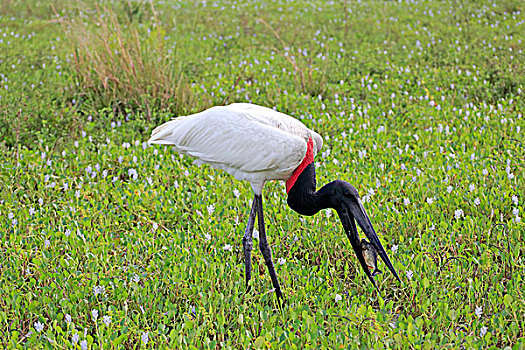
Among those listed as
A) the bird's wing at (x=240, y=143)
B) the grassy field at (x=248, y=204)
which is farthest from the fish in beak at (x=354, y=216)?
the bird's wing at (x=240, y=143)

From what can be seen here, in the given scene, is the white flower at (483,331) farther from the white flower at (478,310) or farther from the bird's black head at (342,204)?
the bird's black head at (342,204)

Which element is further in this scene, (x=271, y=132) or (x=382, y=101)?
(x=382, y=101)

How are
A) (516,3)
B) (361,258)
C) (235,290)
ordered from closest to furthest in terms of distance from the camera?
(361,258)
(235,290)
(516,3)

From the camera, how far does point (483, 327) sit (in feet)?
10.4

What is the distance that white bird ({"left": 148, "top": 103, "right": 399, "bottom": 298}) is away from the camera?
11.7 ft

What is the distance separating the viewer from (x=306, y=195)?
12.5 ft

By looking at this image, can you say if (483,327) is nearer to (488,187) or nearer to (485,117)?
(488,187)

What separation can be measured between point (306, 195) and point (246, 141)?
57 centimetres

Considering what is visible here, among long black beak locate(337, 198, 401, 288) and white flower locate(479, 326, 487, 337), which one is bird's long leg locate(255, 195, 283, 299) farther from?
white flower locate(479, 326, 487, 337)

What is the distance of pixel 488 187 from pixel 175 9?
9.30 meters

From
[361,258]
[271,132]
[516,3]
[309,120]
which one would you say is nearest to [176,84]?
[309,120]

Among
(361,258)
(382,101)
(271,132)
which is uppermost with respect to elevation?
(271,132)

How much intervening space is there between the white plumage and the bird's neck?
0.11 m

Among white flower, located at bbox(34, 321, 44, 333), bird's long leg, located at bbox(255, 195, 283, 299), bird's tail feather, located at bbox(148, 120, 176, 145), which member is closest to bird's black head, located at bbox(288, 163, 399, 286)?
bird's long leg, located at bbox(255, 195, 283, 299)
